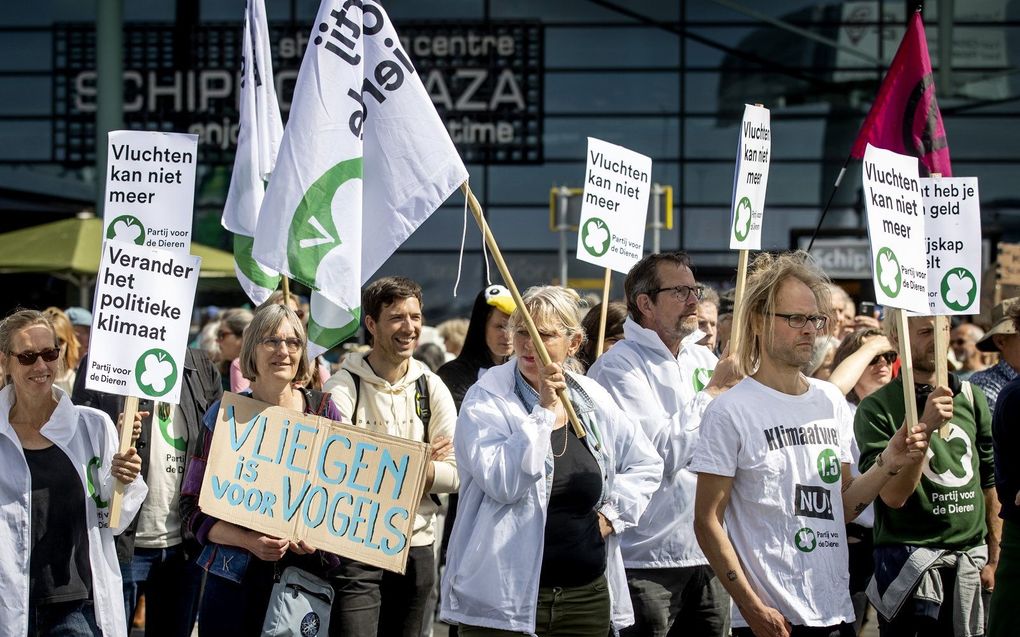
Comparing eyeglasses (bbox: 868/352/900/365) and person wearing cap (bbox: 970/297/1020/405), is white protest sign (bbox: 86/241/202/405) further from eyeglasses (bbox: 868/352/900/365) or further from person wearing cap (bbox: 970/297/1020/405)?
person wearing cap (bbox: 970/297/1020/405)

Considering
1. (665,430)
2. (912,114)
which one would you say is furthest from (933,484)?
(912,114)

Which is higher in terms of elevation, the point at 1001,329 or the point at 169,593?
the point at 1001,329

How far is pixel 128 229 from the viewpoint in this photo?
5574mm

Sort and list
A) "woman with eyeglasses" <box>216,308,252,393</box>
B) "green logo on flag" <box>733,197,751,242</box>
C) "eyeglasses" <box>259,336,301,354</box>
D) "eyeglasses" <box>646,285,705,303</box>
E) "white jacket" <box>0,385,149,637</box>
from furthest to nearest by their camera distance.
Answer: "woman with eyeglasses" <box>216,308,252,393</box>
"green logo on flag" <box>733,197,751,242</box>
"eyeglasses" <box>646,285,705,303</box>
"eyeglasses" <box>259,336,301,354</box>
"white jacket" <box>0,385,149,637</box>

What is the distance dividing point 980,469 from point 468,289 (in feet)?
58.2

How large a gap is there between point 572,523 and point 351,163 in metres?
1.48

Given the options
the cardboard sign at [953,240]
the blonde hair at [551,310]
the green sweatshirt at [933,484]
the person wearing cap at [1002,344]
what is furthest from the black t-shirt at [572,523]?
the person wearing cap at [1002,344]

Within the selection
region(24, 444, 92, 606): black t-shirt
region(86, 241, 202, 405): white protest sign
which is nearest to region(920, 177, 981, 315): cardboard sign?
region(86, 241, 202, 405): white protest sign

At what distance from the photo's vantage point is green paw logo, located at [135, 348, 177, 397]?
17.7ft

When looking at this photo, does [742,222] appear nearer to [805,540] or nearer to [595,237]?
[595,237]

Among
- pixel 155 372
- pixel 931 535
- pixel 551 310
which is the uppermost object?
pixel 551 310

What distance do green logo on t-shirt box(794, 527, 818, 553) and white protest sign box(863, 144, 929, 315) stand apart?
2.88 ft

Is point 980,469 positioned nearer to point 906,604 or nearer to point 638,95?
point 906,604

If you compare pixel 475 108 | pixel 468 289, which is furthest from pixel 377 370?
pixel 468 289
